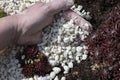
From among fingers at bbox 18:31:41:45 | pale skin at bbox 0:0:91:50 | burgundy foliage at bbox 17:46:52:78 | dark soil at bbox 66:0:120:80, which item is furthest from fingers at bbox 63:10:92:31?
burgundy foliage at bbox 17:46:52:78

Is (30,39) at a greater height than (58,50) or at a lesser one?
greater

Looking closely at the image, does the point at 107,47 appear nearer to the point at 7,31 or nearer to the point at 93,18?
the point at 93,18

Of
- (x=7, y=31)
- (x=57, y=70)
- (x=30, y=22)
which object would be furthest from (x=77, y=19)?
(x=7, y=31)

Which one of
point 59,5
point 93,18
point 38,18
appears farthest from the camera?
point 93,18

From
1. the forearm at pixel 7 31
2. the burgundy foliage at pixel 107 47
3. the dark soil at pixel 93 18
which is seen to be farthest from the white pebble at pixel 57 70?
the forearm at pixel 7 31

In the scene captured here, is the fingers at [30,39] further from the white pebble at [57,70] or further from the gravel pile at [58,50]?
the white pebble at [57,70]

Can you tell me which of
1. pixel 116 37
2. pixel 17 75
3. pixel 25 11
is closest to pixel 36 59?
pixel 17 75

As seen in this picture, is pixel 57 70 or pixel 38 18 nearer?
pixel 57 70
